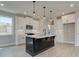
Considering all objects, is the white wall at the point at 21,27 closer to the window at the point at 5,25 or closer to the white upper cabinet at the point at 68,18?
the window at the point at 5,25

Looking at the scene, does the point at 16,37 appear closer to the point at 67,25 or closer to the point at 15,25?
the point at 15,25

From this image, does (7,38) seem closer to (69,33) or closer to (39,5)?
(39,5)

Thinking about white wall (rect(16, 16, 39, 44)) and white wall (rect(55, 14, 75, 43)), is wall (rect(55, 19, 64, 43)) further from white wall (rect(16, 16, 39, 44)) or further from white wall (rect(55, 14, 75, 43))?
white wall (rect(16, 16, 39, 44))

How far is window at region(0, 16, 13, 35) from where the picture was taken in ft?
22.9

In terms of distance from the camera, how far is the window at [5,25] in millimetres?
6977

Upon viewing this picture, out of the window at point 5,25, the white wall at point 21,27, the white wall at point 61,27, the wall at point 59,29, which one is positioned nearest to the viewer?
the window at point 5,25

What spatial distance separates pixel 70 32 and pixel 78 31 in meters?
1.92

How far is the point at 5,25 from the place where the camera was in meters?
7.27

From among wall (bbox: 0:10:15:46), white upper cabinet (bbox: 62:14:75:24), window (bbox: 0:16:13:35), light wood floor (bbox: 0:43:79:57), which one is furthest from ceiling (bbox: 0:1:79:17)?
light wood floor (bbox: 0:43:79:57)

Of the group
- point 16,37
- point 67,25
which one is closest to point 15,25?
point 16,37

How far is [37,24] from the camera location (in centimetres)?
1059

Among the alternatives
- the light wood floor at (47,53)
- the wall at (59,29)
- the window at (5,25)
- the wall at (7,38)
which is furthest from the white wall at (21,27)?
the wall at (59,29)

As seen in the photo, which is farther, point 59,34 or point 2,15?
point 59,34

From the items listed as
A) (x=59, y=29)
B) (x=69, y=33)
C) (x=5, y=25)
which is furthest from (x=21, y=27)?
(x=69, y=33)
